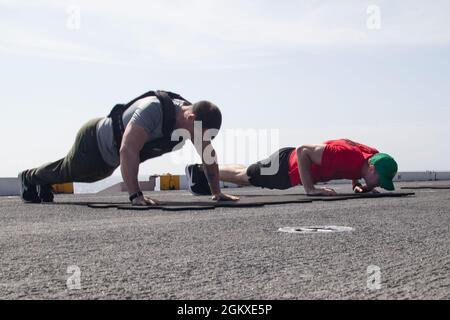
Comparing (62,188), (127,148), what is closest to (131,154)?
(127,148)

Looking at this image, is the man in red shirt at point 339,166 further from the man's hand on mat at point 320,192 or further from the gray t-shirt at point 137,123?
the gray t-shirt at point 137,123

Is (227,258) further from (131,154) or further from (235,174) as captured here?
(235,174)

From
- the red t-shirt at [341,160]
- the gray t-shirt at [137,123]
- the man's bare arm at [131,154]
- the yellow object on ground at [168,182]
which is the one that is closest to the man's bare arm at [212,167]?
the gray t-shirt at [137,123]

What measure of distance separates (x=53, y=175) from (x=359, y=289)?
18.6 ft

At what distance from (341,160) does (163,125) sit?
2635 mm

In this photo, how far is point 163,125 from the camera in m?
6.39

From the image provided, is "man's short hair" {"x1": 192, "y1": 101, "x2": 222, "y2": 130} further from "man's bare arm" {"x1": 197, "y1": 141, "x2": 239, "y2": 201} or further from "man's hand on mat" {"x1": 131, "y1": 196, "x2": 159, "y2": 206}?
"man's hand on mat" {"x1": 131, "y1": 196, "x2": 159, "y2": 206}

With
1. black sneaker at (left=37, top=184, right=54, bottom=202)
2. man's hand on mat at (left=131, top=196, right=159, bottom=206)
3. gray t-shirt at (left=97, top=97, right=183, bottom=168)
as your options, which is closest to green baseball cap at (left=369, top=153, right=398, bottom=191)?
gray t-shirt at (left=97, top=97, right=183, bottom=168)

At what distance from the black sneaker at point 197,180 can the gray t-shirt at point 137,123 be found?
5.76 ft

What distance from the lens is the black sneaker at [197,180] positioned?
8430 mm

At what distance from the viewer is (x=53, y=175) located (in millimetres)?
7066

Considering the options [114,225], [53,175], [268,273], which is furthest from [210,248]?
[53,175]

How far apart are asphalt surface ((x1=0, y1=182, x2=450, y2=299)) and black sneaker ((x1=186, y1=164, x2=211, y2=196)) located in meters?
3.59

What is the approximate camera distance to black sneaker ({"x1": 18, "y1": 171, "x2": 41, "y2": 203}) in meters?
7.42
